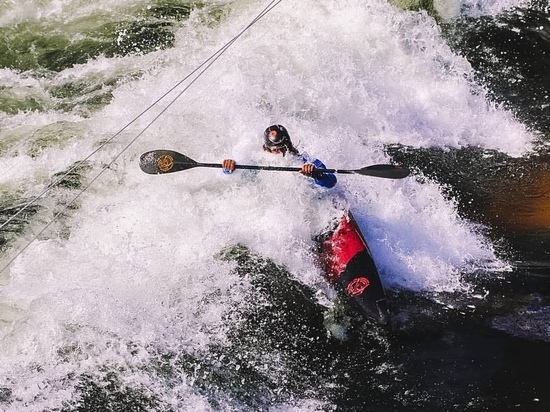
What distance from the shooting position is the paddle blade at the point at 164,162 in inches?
241

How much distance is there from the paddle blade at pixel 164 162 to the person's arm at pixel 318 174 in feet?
4.09

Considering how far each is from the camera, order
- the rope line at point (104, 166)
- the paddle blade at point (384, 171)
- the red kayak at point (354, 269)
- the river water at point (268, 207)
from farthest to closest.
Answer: the rope line at point (104, 166), the paddle blade at point (384, 171), the red kayak at point (354, 269), the river water at point (268, 207)

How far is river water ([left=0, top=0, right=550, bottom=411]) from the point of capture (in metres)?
5.18

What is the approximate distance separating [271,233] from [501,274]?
2.43 metres

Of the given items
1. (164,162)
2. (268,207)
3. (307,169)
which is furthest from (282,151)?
(164,162)

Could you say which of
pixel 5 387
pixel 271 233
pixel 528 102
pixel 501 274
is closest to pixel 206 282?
pixel 271 233

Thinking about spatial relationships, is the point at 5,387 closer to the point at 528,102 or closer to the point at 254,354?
the point at 254,354

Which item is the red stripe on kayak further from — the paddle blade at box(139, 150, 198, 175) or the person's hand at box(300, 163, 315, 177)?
the paddle blade at box(139, 150, 198, 175)

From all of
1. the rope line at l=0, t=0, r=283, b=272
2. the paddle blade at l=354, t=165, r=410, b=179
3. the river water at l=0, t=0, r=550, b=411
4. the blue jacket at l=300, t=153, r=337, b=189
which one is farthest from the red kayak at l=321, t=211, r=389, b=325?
the rope line at l=0, t=0, r=283, b=272

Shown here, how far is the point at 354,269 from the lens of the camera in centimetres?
560

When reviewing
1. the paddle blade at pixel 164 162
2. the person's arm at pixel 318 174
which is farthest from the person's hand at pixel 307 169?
the paddle blade at pixel 164 162

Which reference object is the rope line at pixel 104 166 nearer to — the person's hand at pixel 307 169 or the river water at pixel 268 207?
the river water at pixel 268 207

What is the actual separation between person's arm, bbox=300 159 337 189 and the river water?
32 cm

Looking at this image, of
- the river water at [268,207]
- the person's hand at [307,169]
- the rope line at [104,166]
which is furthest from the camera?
the rope line at [104,166]
